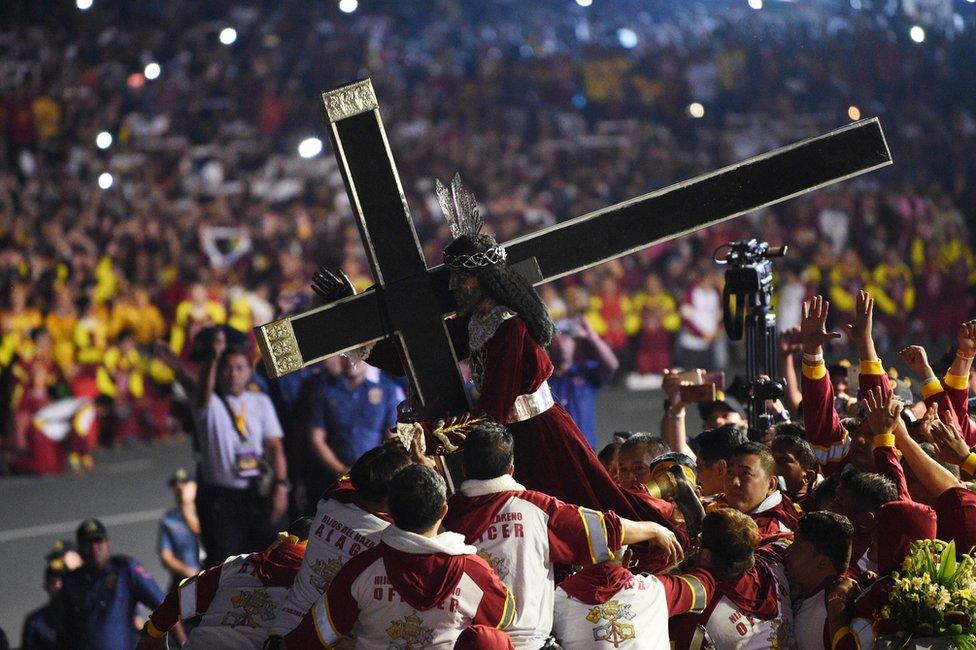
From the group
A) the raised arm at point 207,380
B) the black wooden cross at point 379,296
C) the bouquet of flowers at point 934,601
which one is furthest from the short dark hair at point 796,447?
the raised arm at point 207,380

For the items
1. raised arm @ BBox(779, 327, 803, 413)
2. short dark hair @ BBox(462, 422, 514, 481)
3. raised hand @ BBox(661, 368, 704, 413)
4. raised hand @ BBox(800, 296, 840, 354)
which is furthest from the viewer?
raised arm @ BBox(779, 327, 803, 413)

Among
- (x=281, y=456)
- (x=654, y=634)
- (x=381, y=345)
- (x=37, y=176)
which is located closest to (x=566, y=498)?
(x=654, y=634)

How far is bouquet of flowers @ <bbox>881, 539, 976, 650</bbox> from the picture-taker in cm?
374

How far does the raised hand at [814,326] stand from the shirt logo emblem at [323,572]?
207 centimetres

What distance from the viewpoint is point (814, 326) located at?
508 centimetres

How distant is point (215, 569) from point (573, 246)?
164 centimetres

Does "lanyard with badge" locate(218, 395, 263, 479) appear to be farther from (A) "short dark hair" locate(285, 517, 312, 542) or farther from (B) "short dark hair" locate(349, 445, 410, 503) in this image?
(B) "short dark hair" locate(349, 445, 410, 503)

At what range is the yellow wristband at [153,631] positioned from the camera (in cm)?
451

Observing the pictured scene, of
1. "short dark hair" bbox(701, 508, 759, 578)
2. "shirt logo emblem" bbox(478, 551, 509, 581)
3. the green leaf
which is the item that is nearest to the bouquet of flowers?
the green leaf

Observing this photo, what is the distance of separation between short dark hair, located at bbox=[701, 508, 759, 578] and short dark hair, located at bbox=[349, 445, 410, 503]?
96 cm

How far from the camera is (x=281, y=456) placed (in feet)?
27.6

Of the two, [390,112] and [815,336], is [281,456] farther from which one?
[390,112]

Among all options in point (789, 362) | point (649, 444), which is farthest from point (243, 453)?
point (649, 444)

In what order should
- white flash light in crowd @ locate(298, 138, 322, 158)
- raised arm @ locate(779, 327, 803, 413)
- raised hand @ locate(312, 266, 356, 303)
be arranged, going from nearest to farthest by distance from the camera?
raised hand @ locate(312, 266, 356, 303) < raised arm @ locate(779, 327, 803, 413) < white flash light in crowd @ locate(298, 138, 322, 158)
